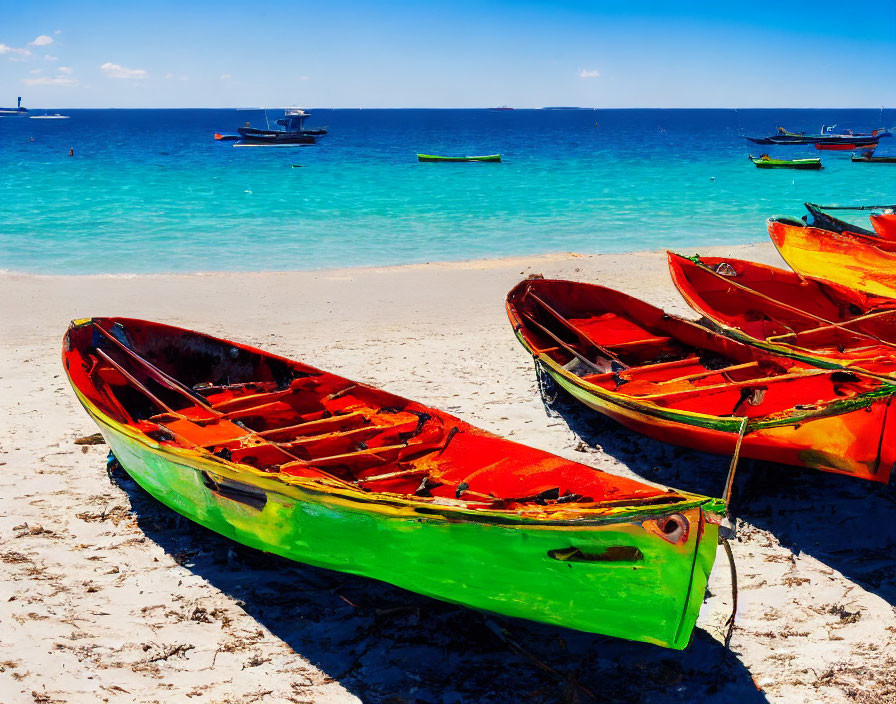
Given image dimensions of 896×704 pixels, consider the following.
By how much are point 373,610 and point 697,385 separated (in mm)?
4045

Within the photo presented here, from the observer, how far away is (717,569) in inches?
235

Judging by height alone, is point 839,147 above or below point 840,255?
above

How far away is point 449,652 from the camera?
5.00 meters

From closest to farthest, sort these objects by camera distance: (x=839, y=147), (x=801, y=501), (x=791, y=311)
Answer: (x=801, y=501)
(x=791, y=311)
(x=839, y=147)

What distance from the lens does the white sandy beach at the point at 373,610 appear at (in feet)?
15.4

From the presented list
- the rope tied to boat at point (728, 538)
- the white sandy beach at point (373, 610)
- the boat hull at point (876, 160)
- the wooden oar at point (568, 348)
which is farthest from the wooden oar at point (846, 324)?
the boat hull at point (876, 160)

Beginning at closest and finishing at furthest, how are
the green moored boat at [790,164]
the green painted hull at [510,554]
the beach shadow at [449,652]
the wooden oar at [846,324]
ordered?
the green painted hull at [510,554], the beach shadow at [449,652], the wooden oar at [846,324], the green moored boat at [790,164]

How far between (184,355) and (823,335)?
7.29 meters

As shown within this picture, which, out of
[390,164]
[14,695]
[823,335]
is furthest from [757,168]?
[14,695]

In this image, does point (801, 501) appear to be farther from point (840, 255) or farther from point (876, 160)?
point (876, 160)

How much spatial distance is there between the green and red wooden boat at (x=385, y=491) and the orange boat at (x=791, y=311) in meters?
3.85

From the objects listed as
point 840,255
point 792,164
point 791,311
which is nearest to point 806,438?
point 791,311

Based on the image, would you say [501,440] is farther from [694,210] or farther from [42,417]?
[694,210]

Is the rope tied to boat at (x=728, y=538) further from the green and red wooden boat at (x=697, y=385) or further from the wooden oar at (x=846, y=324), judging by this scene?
the wooden oar at (x=846, y=324)
